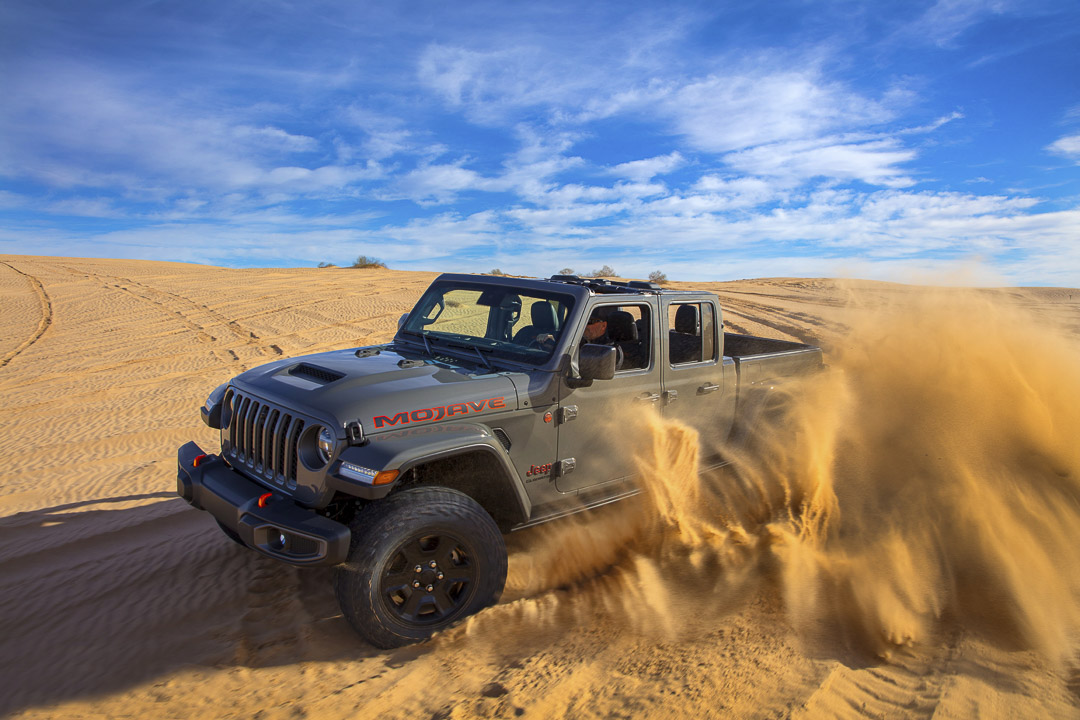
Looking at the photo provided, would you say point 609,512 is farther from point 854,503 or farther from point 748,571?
point 854,503

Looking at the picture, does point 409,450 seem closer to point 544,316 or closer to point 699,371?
point 544,316

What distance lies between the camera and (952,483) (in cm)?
491

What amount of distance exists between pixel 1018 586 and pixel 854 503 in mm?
1224

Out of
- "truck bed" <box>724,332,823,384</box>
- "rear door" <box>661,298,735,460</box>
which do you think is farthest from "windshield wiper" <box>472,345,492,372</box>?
"truck bed" <box>724,332,823,384</box>

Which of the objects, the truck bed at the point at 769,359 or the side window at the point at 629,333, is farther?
the truck bed at the point at 769,359

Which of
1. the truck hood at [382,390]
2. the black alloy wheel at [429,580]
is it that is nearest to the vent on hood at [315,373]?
the truck hood at [382,390]

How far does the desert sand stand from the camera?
2.93 m

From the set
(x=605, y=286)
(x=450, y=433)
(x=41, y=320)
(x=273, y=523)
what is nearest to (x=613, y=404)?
(x=605, y=286)

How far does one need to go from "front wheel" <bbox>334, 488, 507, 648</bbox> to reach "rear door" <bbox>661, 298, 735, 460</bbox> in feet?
5.62

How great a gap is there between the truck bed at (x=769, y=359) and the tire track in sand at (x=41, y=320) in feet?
41.3

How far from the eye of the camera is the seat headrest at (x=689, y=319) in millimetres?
4664

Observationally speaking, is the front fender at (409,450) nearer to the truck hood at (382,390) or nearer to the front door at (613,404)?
the truck hood at (382,390)

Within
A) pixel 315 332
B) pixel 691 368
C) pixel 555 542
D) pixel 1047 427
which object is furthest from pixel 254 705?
Answer: pixel 315 332

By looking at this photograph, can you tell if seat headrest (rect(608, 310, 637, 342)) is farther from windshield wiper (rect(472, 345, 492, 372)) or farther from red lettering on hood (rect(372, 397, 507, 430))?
red lettering on hood (rect(372, 397, 507, 430))
